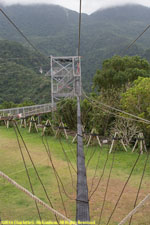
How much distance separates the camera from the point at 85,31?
136ft

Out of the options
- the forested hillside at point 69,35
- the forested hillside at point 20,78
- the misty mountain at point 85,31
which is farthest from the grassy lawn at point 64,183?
the misty mountain at point 85,31

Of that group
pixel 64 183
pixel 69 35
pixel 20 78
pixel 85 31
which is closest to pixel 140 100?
pixel 64 183

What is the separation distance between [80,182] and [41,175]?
2508mm

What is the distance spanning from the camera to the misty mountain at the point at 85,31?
2564 cm

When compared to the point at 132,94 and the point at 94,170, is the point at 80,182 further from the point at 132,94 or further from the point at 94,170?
the point at 132,94

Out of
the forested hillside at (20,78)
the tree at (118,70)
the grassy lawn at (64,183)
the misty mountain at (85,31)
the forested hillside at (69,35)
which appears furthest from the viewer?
the misty mountain at (85,31)

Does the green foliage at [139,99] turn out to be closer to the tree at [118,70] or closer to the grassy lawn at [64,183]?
the grassy lawn at [64,183]

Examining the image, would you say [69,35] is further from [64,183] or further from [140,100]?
[64,183]

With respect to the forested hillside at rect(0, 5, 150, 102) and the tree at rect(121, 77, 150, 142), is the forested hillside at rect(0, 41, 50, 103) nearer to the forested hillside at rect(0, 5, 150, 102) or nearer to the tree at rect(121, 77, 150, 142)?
the forested hillside at rect(0, 5, 150, 102)

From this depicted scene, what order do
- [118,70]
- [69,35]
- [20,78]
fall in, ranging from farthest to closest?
1. [69,35]
2. [20,78]
3. [118,70]

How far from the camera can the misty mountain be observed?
84.1 feet

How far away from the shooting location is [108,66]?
1162cm

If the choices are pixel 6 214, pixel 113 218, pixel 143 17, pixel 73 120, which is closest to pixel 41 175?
pixel 6 214

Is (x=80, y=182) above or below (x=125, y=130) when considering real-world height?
above
